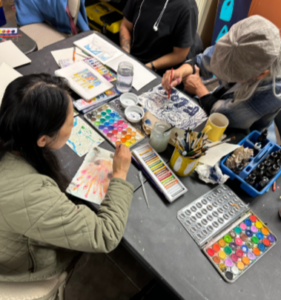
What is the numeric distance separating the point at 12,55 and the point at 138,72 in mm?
701

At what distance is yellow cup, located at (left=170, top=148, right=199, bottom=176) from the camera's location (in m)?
0.90

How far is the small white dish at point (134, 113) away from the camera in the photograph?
1099 millimetres

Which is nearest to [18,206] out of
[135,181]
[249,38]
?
[135,181]

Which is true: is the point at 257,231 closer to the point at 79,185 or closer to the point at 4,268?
the point at 79,185

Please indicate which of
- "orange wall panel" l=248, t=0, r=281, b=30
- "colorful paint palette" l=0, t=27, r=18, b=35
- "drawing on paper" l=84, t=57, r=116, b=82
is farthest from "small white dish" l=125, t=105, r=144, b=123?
"orange wall panel" l=248, t=0, r=281, b=30

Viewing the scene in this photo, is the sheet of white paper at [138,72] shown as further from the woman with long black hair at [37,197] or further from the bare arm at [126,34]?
the woman with long black hair at [37,197]

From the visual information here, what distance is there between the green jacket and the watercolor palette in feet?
0.80

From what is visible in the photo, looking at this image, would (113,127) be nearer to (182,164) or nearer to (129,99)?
(129,99)

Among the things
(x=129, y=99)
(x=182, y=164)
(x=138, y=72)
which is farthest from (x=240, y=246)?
(x=138, y=72)

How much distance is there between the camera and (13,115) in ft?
2.13

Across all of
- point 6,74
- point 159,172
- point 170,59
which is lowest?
point 159,172

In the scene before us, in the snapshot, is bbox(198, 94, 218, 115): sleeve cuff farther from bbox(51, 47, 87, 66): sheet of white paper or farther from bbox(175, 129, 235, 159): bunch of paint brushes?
bbox(51, 47, 87, 66): sheet of white paper

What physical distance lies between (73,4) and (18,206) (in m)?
1.60

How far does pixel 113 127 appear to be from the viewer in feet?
3.52
